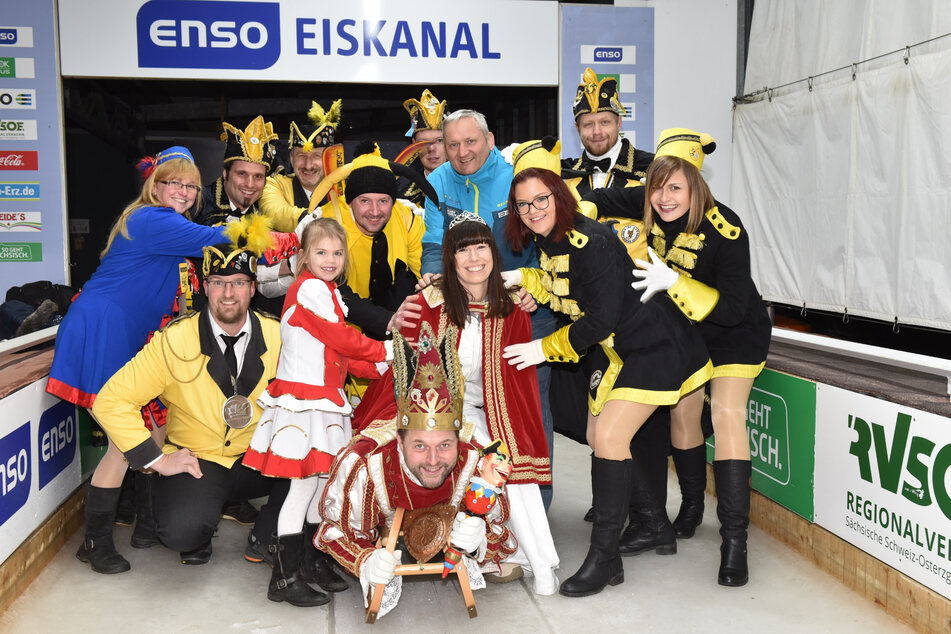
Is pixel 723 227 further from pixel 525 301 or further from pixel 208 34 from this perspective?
pixel 208 34

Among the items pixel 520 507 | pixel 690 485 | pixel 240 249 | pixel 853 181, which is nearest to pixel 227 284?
pixel 240 249

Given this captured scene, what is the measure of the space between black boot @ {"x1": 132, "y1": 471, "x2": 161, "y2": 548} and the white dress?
1.41 meters

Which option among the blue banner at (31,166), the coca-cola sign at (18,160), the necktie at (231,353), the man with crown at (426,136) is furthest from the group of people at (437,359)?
the coca-cola sign at (18,160)

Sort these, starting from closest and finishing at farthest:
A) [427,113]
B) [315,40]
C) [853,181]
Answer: [427,113] → [853,181] → [315,40]

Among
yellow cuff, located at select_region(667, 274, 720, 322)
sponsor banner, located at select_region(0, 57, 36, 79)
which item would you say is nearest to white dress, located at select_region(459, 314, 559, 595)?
yellow cuff, located at select_region(667, 274, 720, 322)

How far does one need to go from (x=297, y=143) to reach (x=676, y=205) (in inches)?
86.7

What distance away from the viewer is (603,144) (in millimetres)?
3578

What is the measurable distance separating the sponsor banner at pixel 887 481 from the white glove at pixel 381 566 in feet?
5.46

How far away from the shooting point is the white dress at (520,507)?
9.57 ft

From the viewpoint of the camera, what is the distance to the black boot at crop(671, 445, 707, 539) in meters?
3.35

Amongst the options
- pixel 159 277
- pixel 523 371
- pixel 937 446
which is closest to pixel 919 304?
pixel 937 446

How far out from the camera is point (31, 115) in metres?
5.55

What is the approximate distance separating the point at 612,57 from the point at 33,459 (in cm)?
469

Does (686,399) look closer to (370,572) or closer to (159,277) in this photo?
(370,572)
